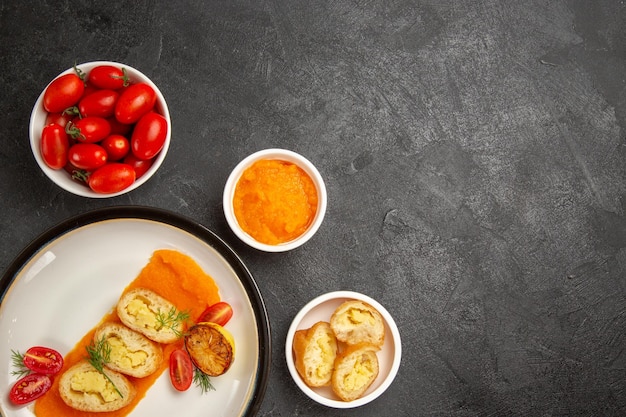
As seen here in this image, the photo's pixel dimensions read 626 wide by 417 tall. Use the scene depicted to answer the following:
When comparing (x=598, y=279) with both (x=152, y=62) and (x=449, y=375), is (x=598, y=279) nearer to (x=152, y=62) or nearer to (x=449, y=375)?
(x=449, y=375)

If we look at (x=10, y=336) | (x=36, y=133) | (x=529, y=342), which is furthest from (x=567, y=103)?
(x=10, y=336)

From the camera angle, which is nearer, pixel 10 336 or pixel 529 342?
pixel 10 336

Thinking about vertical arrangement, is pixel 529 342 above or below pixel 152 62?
below

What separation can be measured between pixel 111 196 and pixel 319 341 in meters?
0.91

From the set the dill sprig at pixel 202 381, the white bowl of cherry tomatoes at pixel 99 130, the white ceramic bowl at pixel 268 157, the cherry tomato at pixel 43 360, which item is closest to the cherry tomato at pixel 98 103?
the white bowl of cherry tomatoes at pixel 99 130

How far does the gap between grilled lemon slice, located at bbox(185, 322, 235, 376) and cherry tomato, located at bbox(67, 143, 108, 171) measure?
662 mm

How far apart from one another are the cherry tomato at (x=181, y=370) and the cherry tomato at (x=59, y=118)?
0.91 metres

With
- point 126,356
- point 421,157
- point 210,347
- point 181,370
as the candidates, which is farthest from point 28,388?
point 421,157

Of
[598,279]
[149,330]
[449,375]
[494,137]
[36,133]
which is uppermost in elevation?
[36,133]

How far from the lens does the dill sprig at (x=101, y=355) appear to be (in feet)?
7.45

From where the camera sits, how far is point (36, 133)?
2250mm

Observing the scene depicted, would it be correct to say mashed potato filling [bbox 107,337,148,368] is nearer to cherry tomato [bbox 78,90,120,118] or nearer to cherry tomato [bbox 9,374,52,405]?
cherry tomato [bbox 9,374,52,405]

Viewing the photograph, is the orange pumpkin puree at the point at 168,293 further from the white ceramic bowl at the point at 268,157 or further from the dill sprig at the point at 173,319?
the white ceramic bowl at the point at 268,157

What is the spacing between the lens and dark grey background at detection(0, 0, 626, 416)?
245 cm
